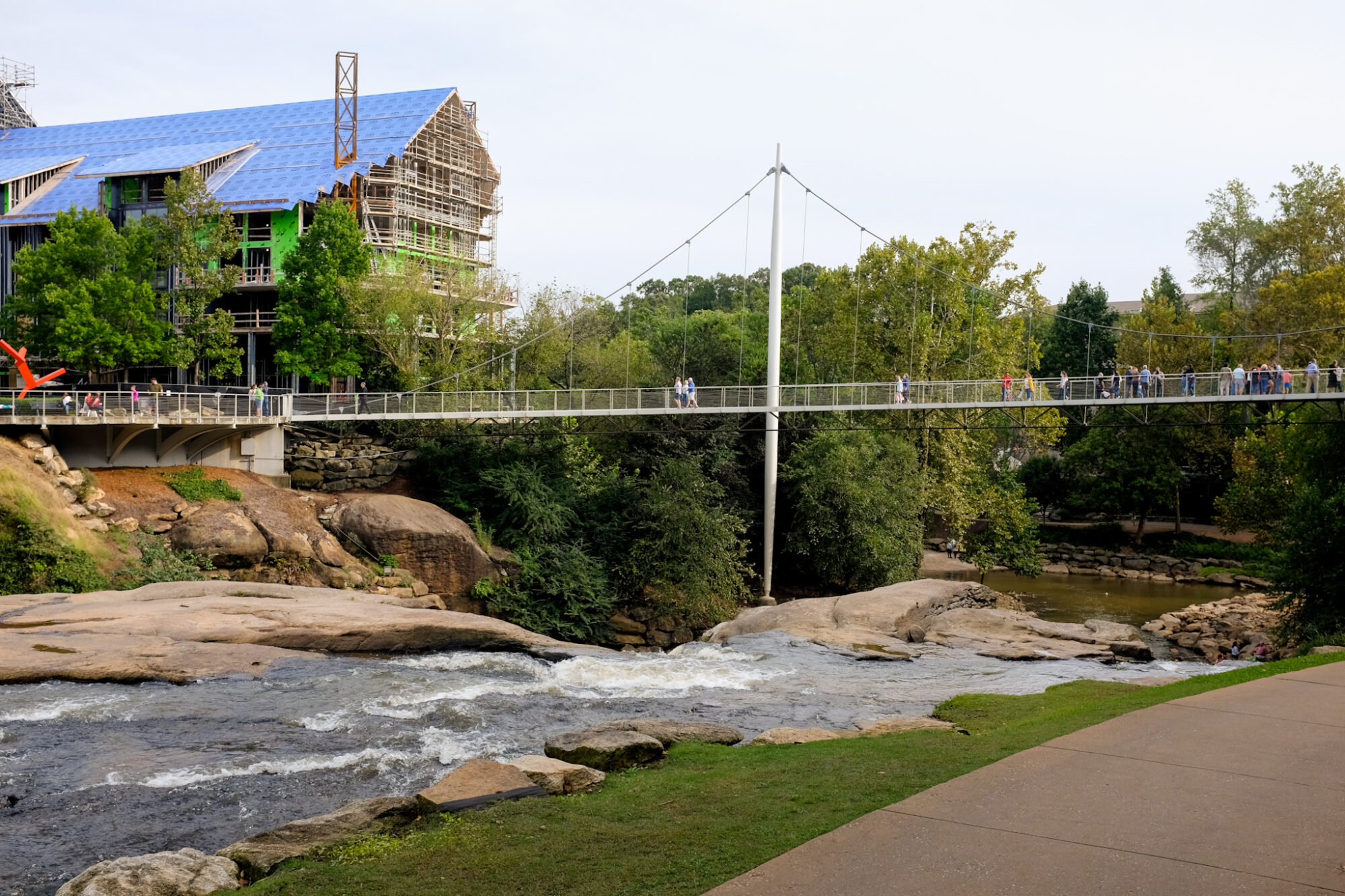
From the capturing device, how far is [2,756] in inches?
537

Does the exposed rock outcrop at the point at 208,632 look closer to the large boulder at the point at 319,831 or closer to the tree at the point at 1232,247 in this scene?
the large boulder at the point at 319,831

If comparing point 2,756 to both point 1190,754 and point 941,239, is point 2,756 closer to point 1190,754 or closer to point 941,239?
point 1190,754

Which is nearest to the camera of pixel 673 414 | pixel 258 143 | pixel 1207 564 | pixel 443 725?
pixel 443 725

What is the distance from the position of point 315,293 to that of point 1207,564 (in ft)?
128

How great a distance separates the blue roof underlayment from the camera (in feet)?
163

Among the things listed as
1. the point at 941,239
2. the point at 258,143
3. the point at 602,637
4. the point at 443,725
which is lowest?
the point at 602,637

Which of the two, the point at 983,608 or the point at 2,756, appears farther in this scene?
the point at 983,608

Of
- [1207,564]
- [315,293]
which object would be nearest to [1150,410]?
[1207,564]

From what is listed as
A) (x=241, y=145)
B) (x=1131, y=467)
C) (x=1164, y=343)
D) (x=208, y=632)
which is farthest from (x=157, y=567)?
(x=1164, y=343)

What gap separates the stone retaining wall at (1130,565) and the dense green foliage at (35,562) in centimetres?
3862

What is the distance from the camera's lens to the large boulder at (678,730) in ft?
44.3

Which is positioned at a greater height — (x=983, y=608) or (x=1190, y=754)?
(x=1190, y=754)

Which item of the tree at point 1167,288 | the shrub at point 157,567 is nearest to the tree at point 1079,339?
the tree at point 1167,288

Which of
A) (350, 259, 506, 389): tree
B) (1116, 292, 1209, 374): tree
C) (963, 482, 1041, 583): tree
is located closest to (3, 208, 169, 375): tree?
(350, 259, 506, 389): tree
